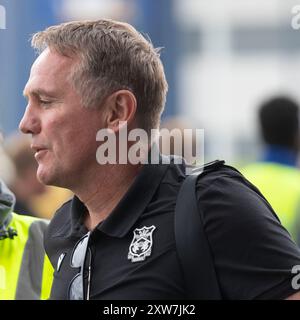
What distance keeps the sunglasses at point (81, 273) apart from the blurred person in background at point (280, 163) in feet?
6.49

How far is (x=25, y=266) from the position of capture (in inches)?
134

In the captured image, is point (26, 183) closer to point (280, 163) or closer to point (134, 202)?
point (280, 163)

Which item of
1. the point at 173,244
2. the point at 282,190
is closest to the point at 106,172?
the point at 173,244

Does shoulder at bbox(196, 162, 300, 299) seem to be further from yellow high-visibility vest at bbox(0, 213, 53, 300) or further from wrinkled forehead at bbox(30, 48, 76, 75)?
yellow high-visibility vest at bbox(0, 213, 53, 300)

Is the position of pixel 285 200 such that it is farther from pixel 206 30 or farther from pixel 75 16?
pixel 206 30

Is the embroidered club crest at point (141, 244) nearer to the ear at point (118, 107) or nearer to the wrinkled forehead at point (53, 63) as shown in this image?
the ear at point (118, 107)

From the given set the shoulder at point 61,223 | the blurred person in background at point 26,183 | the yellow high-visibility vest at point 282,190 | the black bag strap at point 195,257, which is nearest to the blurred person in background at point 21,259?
the shoulder at point 61,223

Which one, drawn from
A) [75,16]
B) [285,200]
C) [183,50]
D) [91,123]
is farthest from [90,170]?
[183,50]

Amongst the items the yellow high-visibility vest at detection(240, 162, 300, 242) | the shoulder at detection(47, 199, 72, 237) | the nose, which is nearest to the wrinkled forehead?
the nose

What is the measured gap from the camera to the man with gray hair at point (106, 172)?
2742mm

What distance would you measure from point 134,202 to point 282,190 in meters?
2.02

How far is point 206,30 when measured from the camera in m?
16.1

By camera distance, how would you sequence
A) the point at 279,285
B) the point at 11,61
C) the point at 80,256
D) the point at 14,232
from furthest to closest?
1. the point at 11,61
2. the point at 14,232
3. the point at 80,256
4. the point at 279,285

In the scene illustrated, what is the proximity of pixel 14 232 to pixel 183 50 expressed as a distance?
9638mm
